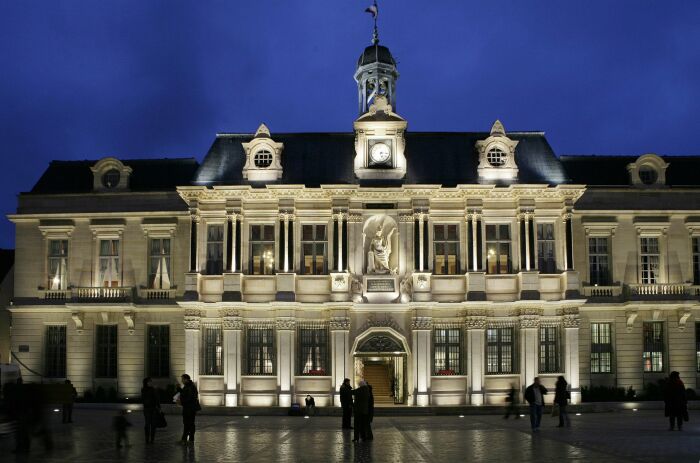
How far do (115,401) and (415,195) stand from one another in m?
18.8

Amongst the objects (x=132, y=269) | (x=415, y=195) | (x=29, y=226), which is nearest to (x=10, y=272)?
(x=29, y=226)

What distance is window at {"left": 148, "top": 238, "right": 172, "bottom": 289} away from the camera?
48156 mm

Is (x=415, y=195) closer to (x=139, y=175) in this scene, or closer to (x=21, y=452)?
(x=139, y=175)

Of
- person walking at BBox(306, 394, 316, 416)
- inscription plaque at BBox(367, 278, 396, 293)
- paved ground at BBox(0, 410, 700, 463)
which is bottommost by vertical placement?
person walking at BBox(306, 394, 316, 416)

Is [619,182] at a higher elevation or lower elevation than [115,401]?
higher

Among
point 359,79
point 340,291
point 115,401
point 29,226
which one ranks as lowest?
point 115,401

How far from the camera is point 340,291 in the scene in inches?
1770

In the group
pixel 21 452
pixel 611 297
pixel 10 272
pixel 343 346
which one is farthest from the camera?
pixel 10 272

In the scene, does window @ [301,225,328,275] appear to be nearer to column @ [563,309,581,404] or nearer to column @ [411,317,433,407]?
column @ [411,317,433,407]

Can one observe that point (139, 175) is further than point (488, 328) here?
Yes

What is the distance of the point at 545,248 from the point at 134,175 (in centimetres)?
2299

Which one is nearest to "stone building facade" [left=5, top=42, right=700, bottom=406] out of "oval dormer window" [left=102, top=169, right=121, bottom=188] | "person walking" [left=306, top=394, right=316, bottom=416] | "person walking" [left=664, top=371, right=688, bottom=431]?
"oval dormer window" [left=102, top=169, right=121, bottom=188]

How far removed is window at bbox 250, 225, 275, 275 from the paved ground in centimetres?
1106

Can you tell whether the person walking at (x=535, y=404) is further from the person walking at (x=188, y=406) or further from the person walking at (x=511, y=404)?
the person walking at (x=188, y=406)
